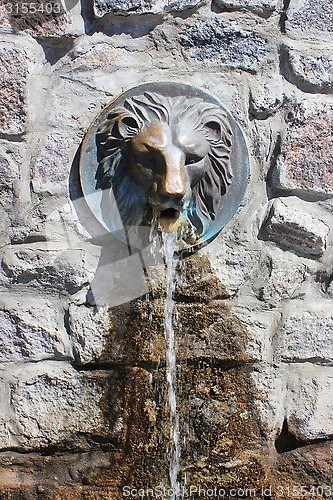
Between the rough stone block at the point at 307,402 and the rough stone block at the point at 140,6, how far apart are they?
2.83 feet

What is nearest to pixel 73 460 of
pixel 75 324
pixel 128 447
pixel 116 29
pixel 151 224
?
pixel 128 447

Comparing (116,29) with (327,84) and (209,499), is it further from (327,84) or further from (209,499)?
(209,499)

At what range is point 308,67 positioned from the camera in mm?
1422

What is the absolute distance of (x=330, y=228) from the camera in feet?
4.81

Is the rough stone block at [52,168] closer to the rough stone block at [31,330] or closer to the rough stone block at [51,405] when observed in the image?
the rough stone block at [31,330]

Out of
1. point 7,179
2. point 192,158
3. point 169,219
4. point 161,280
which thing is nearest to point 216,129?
point 192,158

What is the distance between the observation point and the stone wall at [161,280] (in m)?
1.34

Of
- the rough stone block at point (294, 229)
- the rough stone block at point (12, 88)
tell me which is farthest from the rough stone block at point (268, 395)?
the rough stone block at point (12, 88)

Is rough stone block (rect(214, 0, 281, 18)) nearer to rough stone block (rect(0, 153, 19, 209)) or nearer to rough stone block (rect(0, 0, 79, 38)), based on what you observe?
rough stone block (rect(0, 0, 79, 38))

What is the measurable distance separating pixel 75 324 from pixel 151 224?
0.28 m

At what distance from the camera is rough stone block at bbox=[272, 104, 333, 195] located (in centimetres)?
142

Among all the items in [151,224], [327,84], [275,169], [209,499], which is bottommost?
[209,499]

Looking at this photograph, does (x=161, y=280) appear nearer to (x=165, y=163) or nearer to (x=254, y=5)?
(x=165, y=163)

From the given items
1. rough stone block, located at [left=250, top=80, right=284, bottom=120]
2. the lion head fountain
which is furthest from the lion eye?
rough stone block, located at [left=250, top=80, right=284, bottom=120]
